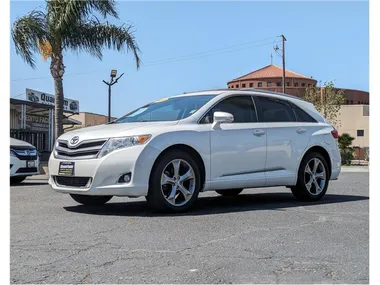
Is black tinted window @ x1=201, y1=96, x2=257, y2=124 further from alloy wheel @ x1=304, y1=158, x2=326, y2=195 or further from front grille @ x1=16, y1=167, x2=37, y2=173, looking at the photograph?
front grille @ x1=16, y1=167, x2=37, y2=173

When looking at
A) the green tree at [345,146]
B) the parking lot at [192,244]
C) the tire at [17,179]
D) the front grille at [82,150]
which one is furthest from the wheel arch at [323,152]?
the green tree at [345,146]

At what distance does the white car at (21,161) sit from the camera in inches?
456

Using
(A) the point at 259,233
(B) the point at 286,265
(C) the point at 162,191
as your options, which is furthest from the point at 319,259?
(C) the point at 162,191

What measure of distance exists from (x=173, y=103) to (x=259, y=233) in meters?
2.82

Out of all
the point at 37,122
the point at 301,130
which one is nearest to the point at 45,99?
the point at 37,122

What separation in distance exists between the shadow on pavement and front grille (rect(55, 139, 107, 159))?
730 millimetres

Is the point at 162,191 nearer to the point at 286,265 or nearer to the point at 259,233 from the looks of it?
the point at 259,233

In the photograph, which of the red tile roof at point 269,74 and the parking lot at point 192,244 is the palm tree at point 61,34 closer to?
the parking lot at point 192,244

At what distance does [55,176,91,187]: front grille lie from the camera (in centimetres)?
612

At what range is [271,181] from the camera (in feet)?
23.8

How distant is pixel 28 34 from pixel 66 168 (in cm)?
1276

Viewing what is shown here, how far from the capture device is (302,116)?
8.14 metres

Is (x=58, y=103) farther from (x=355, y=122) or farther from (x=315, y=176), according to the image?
(x=355, y=122)

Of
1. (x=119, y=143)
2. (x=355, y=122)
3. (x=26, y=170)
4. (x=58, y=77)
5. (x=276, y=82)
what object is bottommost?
(x=26, y=170)
